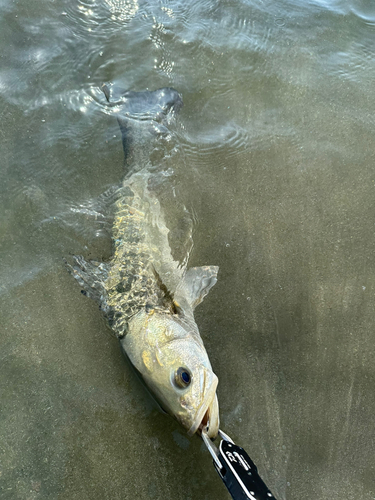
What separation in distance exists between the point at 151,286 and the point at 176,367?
851mm

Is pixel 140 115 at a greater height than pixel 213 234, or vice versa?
pixel 140 115

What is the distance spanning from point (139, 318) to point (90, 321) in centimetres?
52

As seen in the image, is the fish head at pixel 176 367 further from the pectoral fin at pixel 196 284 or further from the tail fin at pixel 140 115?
the tail fin at pixel 140 115

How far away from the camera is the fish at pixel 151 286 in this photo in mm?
2703

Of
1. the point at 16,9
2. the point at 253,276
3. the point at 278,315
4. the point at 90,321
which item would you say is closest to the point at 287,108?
the point at 253,276

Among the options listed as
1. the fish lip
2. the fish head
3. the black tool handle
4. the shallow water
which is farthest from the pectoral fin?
the black tool handle

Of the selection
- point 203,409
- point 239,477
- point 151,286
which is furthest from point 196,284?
point 239,477

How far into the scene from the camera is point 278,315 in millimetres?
3426

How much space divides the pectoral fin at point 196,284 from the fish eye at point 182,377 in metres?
0.73

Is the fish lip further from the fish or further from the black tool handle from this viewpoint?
the black tool handle

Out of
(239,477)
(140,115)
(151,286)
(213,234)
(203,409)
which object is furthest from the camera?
(140,115)

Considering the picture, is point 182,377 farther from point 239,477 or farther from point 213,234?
point 213,234

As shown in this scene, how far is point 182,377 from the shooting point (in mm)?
2707

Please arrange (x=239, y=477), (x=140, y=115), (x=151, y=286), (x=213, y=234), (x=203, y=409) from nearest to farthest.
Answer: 1. (x=239, y=477)
2. (x=203, y=409)
3. (x=151, y=286)
4. (x=213, y=234)
5. (x=140, y=115)
